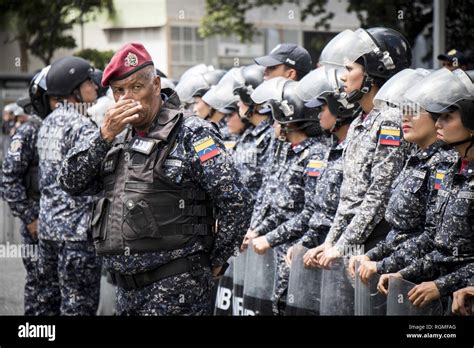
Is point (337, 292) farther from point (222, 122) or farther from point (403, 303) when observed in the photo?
point (222, 122)

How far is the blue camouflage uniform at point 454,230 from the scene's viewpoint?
197 inches

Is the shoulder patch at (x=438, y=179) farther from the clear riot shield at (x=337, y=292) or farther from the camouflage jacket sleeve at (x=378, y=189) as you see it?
the clear riot shield at (x=337, y=292)

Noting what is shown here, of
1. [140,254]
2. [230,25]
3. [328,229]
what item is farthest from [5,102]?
[140,254]

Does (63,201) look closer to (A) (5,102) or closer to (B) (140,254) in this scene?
(B) (140,254)

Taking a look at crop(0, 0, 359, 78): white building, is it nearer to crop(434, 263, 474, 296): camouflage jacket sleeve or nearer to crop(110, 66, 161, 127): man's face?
crop(110, 66, 161, 127): man's face

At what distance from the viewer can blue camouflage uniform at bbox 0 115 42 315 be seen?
331 inches

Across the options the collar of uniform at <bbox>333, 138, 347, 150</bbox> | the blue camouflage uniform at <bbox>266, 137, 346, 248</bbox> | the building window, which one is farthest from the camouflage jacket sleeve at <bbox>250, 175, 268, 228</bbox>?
the building window

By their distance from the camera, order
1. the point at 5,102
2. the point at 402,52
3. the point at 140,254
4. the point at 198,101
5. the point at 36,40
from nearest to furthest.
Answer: the point at 140,254, the point at 402,52, the point at 198,101, the point at 36,40, the point at 5,102

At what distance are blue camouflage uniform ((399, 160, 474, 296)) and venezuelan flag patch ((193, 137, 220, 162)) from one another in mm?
1180

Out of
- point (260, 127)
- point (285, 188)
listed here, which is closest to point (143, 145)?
point (285, 188)

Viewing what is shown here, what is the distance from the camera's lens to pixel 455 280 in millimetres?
5055

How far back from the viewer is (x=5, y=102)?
16.0 metres
